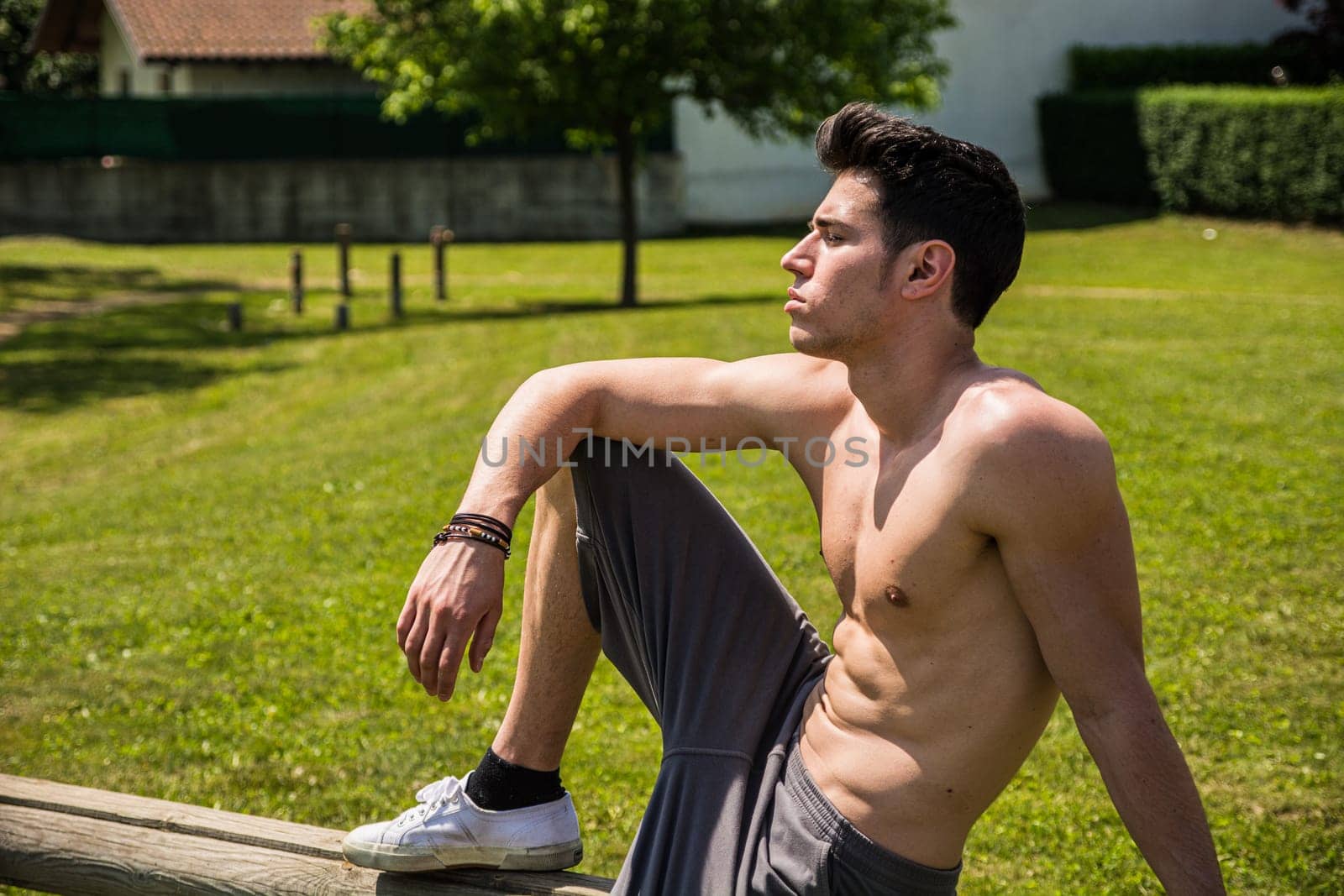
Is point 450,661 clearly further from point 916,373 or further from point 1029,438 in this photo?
point 1029,438

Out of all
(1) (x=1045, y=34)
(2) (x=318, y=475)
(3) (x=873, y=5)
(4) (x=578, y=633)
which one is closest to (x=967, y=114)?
(1) (x=1045, y=34)

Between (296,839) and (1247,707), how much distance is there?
3.60 meters

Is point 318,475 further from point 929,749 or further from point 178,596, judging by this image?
point 929,749

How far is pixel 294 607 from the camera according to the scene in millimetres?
6469

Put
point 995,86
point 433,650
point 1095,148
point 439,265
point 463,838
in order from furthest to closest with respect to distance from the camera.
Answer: point 995,86 < point 1095,148 < point 439,265 < point 463,838 < point 433,650

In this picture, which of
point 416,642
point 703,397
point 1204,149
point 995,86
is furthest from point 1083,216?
point 416,642

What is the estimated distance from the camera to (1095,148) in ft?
101

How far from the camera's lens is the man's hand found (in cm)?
262

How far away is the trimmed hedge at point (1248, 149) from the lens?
2462 centimetres

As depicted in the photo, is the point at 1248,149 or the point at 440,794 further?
the point at 1248,149

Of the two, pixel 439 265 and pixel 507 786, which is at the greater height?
pixel 507 786

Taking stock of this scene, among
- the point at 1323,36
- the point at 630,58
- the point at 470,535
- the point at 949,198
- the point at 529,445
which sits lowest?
the point at 470,535

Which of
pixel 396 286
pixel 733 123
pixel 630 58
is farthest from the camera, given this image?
pixel 733 123

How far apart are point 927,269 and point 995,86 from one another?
32.3 m
